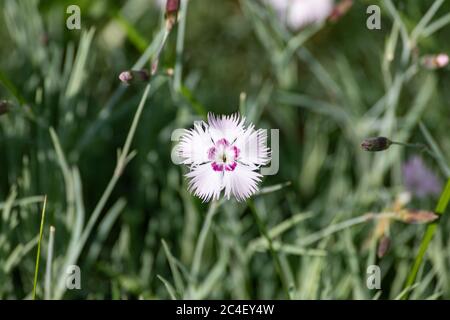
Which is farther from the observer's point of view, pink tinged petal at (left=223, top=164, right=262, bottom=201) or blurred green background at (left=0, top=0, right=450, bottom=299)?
Answer: blurred green background at (left=0, top=0, right=450, bottom=299)

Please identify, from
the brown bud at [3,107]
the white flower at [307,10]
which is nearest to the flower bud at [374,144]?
→ the brown bud at [3,107]

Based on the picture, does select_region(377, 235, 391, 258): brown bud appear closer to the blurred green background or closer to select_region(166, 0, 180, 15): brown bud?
the blurred green background

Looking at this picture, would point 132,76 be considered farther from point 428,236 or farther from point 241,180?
point 428,236

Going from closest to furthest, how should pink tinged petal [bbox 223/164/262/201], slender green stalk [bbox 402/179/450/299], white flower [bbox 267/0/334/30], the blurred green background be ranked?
1. pink tinged petal [bbox 223/164/262/201]
2. slender green stalk [bbox 402/179/450/299]
3. the blurred green background
4. white flower [bbox 267/0/334/30]

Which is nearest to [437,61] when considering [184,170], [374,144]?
[374,144]

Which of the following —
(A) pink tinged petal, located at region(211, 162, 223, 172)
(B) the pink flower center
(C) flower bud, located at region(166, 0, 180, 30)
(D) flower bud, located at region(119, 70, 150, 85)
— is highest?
(C) flower bud, located at region(166, 0, 180, 30)

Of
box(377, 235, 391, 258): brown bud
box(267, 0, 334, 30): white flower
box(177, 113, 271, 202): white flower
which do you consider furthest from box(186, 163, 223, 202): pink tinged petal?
box(267, 0, 334, 30): white flower

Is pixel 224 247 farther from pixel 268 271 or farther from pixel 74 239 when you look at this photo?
pixel 74 239

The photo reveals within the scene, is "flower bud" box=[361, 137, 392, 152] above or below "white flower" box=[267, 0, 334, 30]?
below
